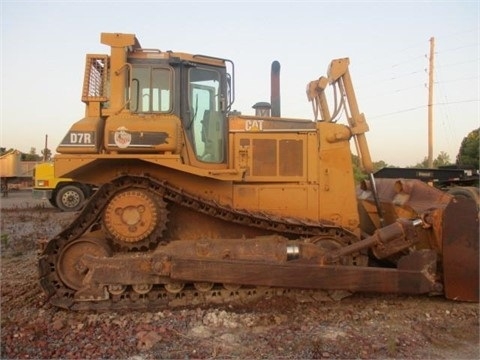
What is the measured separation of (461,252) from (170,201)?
3727 millimetres

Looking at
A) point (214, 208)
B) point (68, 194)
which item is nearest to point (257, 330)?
point (214, 208)

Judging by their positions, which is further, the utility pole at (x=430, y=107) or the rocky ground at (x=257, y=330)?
the utility pole at (x=430, y=107)

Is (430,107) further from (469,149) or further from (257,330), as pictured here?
(257,330)

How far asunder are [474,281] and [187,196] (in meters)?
3.74

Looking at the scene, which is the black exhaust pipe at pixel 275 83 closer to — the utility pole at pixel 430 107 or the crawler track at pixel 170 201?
the crawler track at pixel 170 201

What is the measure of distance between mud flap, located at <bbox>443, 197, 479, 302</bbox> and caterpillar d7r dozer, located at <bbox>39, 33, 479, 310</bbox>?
1 cm

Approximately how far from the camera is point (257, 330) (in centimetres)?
485

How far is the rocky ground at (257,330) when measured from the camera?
432 centimetres

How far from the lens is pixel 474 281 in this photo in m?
5.52

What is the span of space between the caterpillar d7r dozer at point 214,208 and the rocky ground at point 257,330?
0.81 feet

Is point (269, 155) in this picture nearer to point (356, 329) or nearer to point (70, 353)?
point (356, 329)

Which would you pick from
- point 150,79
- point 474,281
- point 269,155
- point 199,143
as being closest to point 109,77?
point 150,79

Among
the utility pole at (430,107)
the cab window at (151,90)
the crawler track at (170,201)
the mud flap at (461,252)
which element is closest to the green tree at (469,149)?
the utility pole at (430,107)

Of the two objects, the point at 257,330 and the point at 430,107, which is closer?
the point at 257,330
